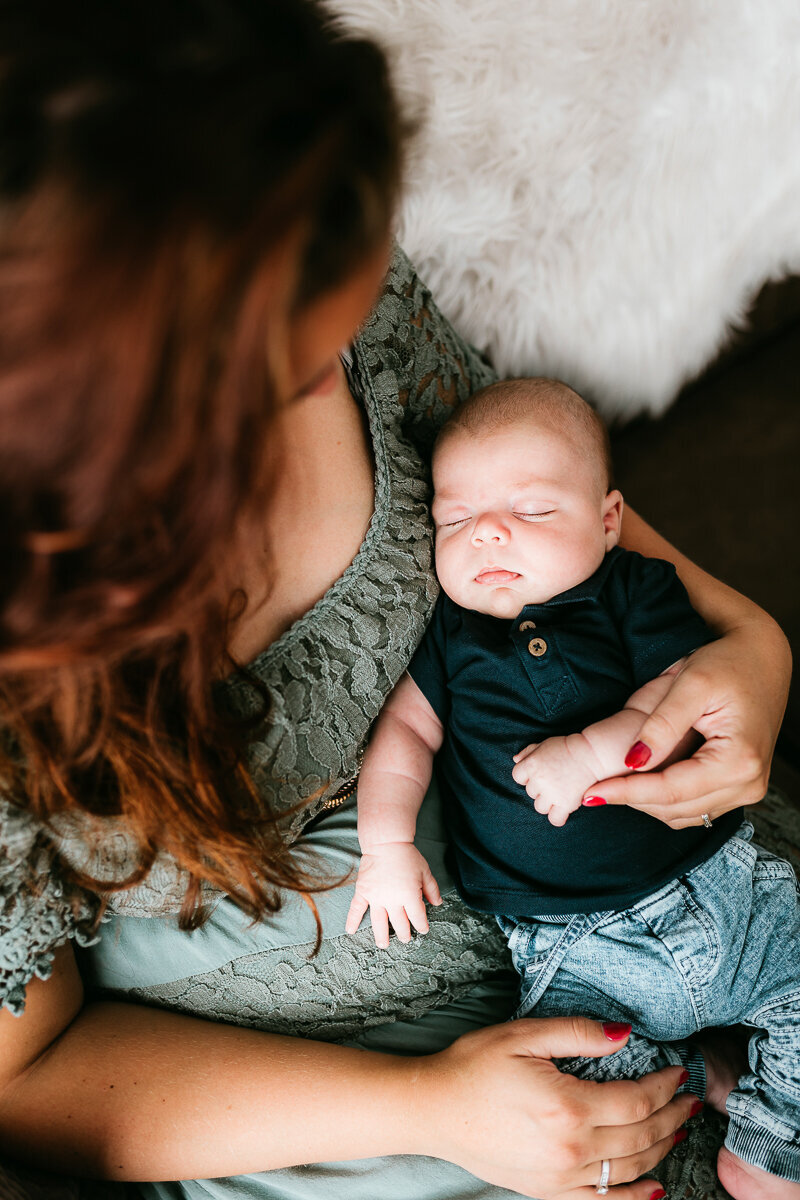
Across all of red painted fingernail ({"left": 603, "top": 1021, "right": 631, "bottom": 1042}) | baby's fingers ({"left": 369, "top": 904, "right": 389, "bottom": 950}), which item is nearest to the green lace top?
baby's fingers ({"left": 369, "top": 904, "right": 389, "bottom": 950})

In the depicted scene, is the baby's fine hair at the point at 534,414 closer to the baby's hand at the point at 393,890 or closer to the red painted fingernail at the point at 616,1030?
the baby's hand at the point at 393,890

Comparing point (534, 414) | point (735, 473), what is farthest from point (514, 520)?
point (735, 473)

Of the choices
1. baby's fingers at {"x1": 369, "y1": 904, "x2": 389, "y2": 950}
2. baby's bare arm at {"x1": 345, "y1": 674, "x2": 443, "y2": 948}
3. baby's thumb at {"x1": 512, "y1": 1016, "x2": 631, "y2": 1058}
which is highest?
baby's bare arm at {"x1": 345, "y1": 674, "x2": 443, "y2": 948}

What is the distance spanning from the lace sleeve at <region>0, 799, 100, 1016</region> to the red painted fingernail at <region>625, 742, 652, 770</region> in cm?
50

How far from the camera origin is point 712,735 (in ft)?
2.68

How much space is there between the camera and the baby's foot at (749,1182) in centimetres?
82

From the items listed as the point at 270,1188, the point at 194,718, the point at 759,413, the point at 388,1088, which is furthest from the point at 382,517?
the point at 759,413

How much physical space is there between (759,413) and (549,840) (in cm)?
86

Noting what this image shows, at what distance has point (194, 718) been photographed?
2.07 feet

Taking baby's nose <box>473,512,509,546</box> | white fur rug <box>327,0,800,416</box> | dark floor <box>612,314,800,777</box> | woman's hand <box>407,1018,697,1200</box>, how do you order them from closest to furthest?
woman's hand <box>407,1018,697,1200</box> → baby's nose <box>473,512,509,546</box> → white fur rug <box>327,0,800,416</box> → dark floor <box>612,314,800,777</box>

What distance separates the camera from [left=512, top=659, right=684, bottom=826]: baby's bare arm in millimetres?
806

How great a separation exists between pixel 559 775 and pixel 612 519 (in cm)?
33

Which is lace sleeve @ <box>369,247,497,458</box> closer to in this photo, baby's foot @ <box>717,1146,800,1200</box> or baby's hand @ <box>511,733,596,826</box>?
baby's hand @ <box>511,733,596,826</box>

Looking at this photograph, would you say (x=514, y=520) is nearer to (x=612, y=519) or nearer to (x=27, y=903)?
(x=612, y=519)
